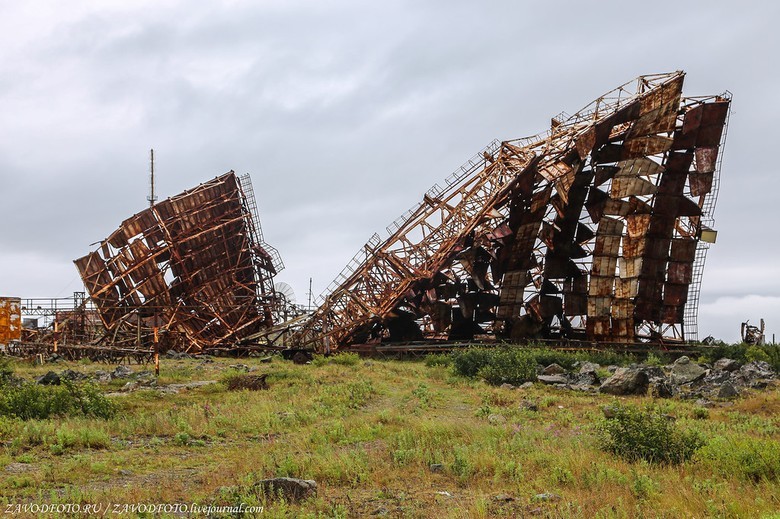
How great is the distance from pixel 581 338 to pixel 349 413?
23189 mm

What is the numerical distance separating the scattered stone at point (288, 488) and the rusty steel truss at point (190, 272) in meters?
26.4

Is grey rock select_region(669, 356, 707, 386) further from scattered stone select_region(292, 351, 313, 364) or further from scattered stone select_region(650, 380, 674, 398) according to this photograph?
scattered stone select_region(292, 351, 313, 364)

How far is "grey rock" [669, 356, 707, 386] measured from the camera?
20.5 m

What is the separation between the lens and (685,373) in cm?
2144

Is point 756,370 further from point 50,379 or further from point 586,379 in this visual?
point 50,379

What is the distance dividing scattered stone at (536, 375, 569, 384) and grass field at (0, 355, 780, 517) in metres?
3.06

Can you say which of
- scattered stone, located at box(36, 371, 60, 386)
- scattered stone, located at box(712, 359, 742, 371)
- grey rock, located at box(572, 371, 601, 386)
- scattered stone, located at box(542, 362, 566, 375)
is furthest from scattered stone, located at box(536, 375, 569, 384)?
scattered stone, located at box(36, 371, 60, 386)

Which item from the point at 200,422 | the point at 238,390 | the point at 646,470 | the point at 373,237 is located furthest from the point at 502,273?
the point at 646,470

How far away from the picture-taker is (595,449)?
11.0 meters

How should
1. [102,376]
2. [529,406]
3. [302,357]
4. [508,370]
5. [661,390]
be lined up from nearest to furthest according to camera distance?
1. [529,406]
2. [661,390]
3. [508,370]
4. [102,376]
5. [302,357]

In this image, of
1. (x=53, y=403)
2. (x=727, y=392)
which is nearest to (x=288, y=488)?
(x=53, y=403)

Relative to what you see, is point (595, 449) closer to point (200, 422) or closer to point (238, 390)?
point (200, 422)

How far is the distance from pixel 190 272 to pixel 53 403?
24.2m

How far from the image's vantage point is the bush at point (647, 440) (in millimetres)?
10258
